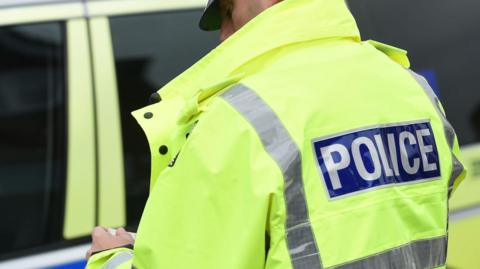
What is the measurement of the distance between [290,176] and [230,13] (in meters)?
0.43

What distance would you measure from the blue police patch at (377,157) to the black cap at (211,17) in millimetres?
440

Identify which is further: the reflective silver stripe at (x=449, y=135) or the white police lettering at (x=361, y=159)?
the reflective silver stripe at (x=449, y=135)

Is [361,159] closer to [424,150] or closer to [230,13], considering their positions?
[424,150]

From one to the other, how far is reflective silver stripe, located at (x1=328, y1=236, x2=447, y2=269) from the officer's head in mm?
495

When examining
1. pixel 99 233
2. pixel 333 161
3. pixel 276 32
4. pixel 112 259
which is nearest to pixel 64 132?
pixel 99 233

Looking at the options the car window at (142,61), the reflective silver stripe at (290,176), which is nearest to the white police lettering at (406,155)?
the reflective silver stripe at (290,176)

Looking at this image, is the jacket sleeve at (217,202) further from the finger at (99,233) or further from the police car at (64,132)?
the police car at (64,132)

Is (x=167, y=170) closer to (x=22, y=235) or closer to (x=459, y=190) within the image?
(x=22, y=235)

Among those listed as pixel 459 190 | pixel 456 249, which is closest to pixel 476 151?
pixel 459 190

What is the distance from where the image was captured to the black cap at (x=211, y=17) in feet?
4.50

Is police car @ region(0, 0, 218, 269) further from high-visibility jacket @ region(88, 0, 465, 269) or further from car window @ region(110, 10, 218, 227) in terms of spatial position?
high-visibility jacket @ region(88, 0, 465, 269)

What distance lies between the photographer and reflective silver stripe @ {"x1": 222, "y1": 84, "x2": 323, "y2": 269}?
1035 millimetres

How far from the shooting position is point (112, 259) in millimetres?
1221

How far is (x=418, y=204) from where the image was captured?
1.19 meters
